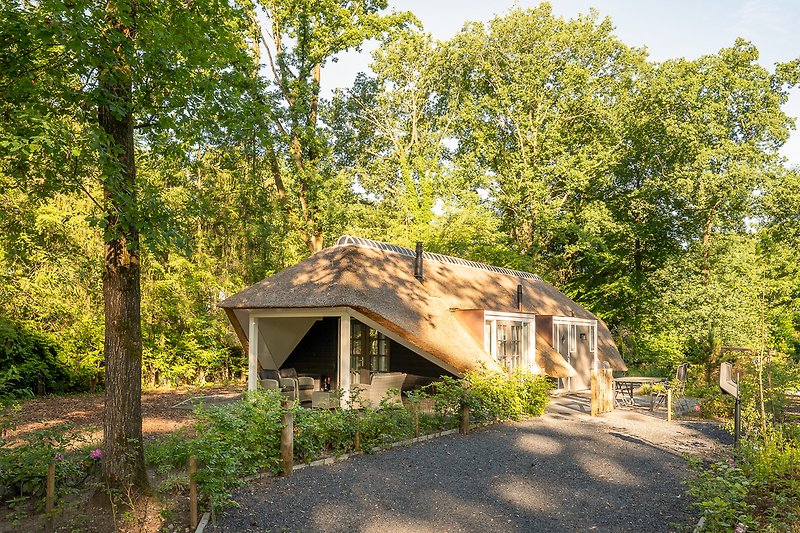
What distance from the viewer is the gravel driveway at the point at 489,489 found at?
18.7 feet

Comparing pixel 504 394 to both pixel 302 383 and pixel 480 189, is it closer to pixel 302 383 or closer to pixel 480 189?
pixel 302 383

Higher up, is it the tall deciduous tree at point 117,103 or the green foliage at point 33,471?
the tall deciduous tree at point 117,103

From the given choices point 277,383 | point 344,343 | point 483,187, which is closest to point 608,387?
point 344,343

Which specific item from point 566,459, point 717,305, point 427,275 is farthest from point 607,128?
point 566,459

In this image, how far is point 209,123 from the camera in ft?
20.6

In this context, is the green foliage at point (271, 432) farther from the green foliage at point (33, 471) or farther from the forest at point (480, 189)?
the forest at point (480, 189)

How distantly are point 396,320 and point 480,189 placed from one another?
1809 centimetres

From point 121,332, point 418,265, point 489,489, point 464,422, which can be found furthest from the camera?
point 418,265

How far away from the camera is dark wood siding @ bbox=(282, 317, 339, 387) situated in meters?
15.4

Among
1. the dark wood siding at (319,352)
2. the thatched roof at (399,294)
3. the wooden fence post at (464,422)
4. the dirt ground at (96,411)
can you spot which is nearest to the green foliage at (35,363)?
the dirt ground at (96,411)

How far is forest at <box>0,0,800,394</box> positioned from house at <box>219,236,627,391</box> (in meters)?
4.03

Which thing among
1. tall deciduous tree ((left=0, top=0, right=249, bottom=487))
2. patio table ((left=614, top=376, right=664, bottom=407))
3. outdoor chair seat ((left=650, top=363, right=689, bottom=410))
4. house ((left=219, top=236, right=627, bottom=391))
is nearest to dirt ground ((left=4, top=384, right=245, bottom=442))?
house ((left=219, top=236, right=627, bottom=391))

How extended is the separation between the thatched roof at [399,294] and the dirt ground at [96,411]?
2465mm

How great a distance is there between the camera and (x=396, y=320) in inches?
470
